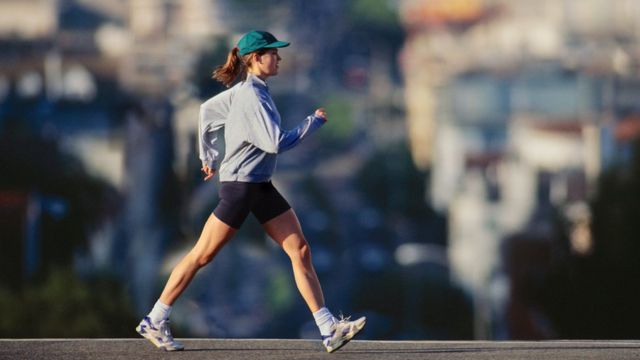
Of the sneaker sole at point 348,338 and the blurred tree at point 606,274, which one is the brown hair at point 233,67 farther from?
the blurred tree at point 606,274

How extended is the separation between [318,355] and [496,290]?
20.4m

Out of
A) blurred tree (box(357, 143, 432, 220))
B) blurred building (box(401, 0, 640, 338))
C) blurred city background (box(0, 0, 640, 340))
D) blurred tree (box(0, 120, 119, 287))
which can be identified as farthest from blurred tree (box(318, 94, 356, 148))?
blurred tree (box(0, 120, 119, 287))

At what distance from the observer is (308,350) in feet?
22.7

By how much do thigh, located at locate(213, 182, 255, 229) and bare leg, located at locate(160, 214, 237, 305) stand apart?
0.11 ft

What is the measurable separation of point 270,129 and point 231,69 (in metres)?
0.44

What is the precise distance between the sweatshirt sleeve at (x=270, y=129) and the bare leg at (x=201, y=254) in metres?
0.45

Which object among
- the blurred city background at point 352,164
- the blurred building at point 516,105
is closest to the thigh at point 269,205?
the blurred city background at point 352,164

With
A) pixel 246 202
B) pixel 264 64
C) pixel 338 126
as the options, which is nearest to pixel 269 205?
pixel 246 202

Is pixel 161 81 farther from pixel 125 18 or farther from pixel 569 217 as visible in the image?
pixel 569 217

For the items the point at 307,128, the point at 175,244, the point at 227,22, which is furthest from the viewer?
the point at 175,244

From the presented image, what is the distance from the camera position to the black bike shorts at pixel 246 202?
674 cm

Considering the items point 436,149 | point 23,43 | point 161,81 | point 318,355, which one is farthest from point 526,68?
point 318,355

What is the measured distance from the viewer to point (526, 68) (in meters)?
25.5

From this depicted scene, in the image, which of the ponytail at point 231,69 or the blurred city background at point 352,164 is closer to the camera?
the ponytail at point 231,69
